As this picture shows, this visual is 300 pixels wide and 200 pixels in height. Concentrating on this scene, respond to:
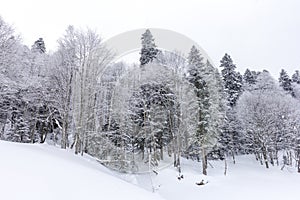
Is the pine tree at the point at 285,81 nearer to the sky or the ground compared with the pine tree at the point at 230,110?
nearer to the sky

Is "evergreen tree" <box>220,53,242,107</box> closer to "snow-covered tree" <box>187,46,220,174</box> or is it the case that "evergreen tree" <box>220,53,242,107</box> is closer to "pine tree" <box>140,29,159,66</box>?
"snow-covered tree" <box>187,46,220,174</box>

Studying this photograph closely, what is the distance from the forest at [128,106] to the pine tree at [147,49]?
0.38 ft

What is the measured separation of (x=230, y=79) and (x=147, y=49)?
566 inches

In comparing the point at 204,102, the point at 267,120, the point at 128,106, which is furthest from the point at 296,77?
the point at 128,106

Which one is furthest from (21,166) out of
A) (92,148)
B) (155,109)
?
(155,109)

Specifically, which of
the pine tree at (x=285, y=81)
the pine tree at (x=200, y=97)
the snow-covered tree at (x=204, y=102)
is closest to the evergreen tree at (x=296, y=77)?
the pine tree at (x=285, y=81)

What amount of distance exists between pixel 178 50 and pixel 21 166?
1816 centimetres

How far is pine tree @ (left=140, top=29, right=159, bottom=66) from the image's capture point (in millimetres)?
25578

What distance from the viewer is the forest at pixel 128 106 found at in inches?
612

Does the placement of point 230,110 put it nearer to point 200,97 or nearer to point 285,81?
point 200,97

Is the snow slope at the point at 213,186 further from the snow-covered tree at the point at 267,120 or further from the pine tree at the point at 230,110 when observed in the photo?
the snow-covered tree at the point at 267,120

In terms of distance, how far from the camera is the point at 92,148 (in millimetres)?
17812

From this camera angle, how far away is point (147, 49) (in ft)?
86.4

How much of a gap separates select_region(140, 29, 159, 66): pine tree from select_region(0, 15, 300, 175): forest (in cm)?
12
